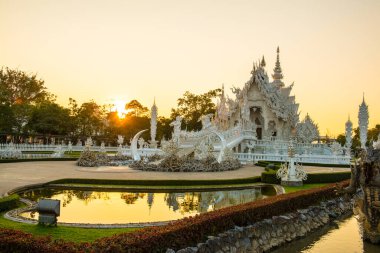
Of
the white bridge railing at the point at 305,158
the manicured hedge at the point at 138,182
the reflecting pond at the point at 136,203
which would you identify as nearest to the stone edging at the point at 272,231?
the reflecting pond at the point at 136,203

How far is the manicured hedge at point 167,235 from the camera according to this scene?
7164mm

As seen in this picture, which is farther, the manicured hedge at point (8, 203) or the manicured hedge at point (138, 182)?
the manicured hedge at point (138, 182)

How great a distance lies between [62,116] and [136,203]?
48283 millimetres

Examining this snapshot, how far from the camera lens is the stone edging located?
9914 mm

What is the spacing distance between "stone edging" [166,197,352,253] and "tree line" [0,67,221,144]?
4386 cm

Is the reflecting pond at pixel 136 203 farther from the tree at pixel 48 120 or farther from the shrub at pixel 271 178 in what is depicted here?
the tree at pixel 48 120

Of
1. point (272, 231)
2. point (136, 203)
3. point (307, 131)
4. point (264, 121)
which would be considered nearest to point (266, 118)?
point (264, 121)

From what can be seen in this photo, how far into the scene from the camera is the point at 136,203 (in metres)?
15.6

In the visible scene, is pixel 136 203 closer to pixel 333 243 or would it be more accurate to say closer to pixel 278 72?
pixel 333 243

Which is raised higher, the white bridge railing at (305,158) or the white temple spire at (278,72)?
the white temple spire at (278,72)

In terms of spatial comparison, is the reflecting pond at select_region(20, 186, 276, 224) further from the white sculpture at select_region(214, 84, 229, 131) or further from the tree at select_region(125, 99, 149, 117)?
the tree at select_region(125, 99, 149, 117)

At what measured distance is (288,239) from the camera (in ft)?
43.7

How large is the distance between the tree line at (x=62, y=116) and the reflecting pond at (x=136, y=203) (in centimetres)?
3674

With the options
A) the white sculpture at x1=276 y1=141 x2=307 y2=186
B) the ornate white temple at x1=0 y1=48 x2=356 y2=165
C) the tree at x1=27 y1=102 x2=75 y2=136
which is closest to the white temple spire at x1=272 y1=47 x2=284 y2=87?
the ornate white temple at x1=0 y1=48 x2=356 y2=165
